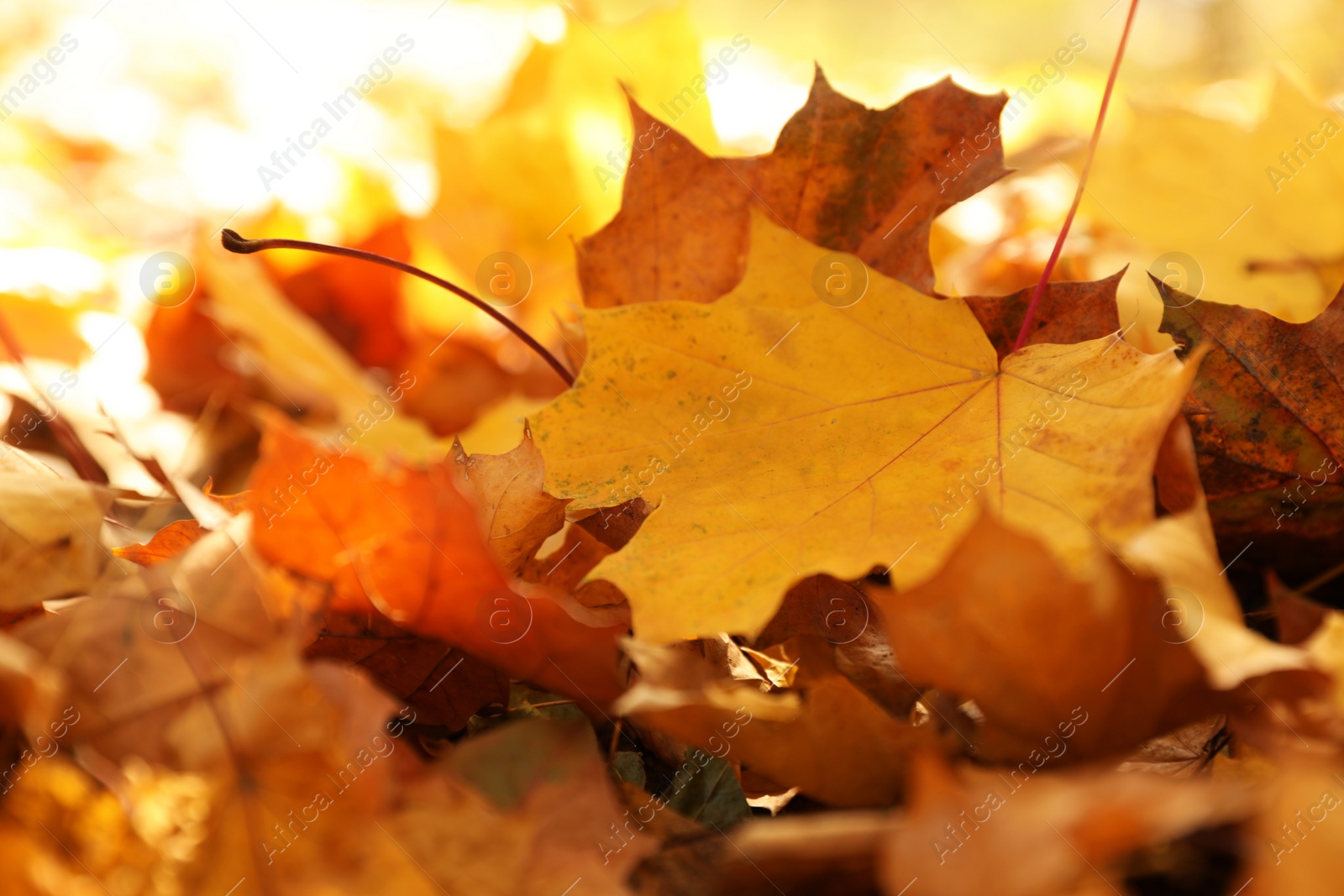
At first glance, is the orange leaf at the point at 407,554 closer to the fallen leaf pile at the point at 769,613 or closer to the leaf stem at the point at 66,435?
the fallen leaf pile at the point at 769,613

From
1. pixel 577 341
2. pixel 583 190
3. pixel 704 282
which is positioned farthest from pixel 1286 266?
pixel 583 190

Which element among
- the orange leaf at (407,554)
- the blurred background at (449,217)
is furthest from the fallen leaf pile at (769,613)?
the blurred background at (449,217)

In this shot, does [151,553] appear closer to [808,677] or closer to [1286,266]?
[808,677]

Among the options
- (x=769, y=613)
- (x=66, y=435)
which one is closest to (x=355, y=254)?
(x=66, y=435)

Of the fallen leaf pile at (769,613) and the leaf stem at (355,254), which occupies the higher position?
the leaf stem at (355,254)

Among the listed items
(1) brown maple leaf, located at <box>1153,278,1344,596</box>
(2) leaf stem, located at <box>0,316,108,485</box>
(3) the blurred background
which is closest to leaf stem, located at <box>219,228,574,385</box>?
(3) the blurred background

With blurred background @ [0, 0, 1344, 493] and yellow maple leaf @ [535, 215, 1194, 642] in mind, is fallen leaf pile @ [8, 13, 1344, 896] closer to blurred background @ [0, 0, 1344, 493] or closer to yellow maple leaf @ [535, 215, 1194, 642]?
yellow maple leaf @ [535, 215, 1194, 642]

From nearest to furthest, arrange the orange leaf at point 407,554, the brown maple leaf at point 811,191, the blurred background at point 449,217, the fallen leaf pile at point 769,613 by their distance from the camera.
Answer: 1. the fallen leaf pile at point 769,613
2. the orange leaf at point 407,554
3. the brown maple leaf at point 811,191
4. the blurred background at point 449,217

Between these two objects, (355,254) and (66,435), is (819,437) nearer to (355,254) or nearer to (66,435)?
(355,254)

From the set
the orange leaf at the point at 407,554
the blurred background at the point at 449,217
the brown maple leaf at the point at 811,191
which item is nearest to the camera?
the orange leaf at the point at 407,554
